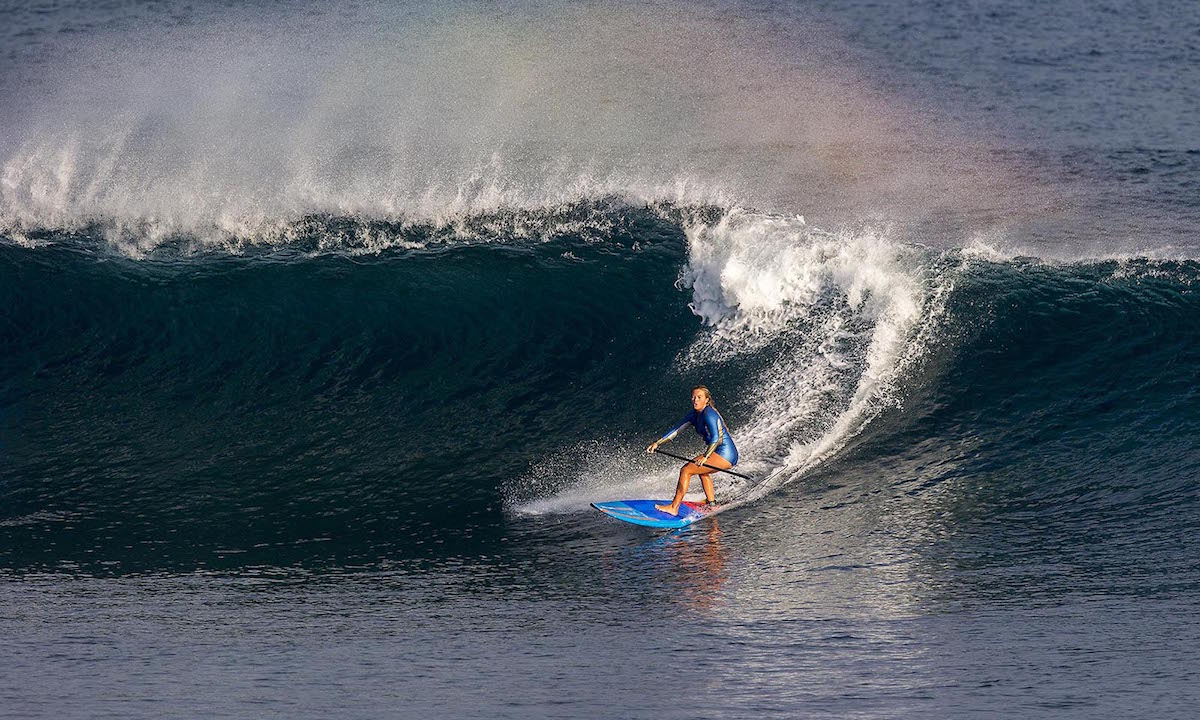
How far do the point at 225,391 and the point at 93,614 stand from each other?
5.27 m

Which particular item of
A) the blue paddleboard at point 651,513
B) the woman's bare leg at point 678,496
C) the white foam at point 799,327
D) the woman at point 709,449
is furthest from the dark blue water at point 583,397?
the woman at point 709,449

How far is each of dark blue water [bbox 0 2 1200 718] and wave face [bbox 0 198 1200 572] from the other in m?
0.06

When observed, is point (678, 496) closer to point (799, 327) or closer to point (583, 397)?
point (583, 397)

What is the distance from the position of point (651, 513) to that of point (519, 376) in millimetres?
3754

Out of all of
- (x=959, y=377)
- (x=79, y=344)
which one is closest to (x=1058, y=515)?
(x=959, y=377)

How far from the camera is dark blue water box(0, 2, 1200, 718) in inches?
366

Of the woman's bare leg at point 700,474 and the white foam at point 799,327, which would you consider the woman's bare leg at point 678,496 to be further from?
the white foam at point 799,327

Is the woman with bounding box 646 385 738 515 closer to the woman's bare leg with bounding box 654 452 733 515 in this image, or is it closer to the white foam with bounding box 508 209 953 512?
the woman's bare leg with bounding box 654 452 733 515

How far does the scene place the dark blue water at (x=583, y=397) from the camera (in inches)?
366

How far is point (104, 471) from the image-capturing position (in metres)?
13.4

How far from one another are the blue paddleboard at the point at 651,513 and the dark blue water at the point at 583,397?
18 centimetres

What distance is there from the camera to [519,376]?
50.1 feet

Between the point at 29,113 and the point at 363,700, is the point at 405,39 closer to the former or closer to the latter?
the point at 29,113

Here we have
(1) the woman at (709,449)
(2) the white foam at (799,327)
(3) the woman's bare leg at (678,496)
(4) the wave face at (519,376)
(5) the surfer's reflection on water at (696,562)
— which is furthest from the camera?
(2) the white foam at (799,327)
